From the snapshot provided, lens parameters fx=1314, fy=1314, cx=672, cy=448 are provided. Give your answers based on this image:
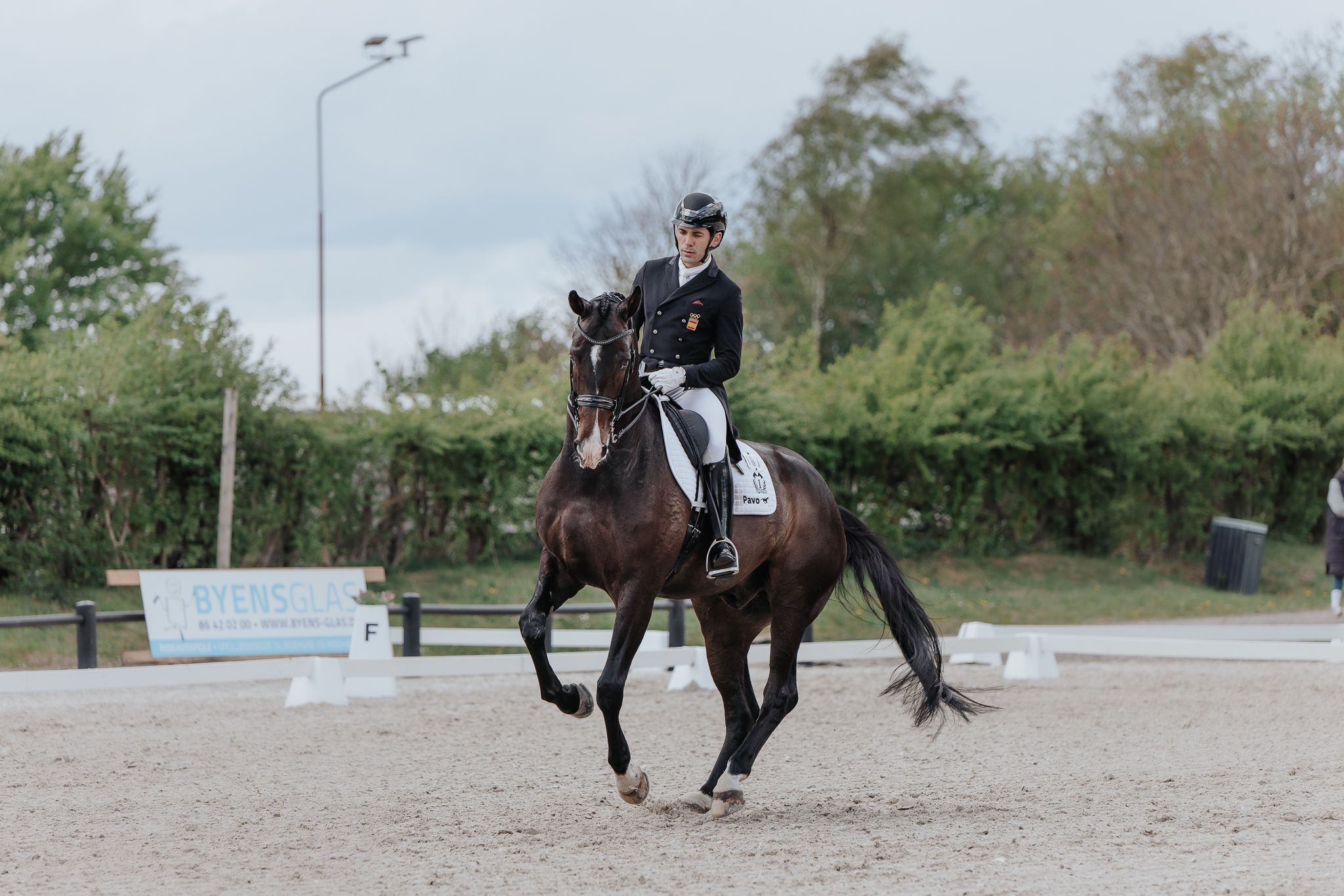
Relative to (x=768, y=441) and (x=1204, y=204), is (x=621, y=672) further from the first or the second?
(x=1204, y=204)

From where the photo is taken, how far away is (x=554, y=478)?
5762 mm

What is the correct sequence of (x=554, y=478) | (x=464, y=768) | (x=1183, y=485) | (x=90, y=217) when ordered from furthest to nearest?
(x=90, y=217)
(x=1183, y=485)
(x=464, y=768)
(x=554, y=478)

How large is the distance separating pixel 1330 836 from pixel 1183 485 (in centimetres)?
1929

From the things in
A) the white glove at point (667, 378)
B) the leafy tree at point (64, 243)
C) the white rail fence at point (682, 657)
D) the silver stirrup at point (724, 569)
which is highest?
the leafy tree at point (64, 243)

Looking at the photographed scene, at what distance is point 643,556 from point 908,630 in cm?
199

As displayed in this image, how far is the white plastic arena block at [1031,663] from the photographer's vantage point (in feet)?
39.8

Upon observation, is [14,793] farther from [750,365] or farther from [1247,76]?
[1247,76]

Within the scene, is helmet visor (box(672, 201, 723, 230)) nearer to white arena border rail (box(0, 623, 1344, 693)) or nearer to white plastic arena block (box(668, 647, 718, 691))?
white arena border rail (box(0, 623, 1344, 693))

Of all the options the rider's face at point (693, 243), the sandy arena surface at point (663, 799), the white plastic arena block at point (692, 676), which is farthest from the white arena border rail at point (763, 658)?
the rider's face at point (693, 243)

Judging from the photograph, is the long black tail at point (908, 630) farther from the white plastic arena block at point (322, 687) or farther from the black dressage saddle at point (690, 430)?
the white plastic arena block at point (322, 687)

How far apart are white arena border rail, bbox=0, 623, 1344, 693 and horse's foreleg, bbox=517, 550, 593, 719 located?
179 inches

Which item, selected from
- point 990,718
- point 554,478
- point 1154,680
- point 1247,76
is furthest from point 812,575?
point 1247,76

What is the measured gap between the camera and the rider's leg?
600 cm

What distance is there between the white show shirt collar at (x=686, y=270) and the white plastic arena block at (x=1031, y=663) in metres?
7.19
